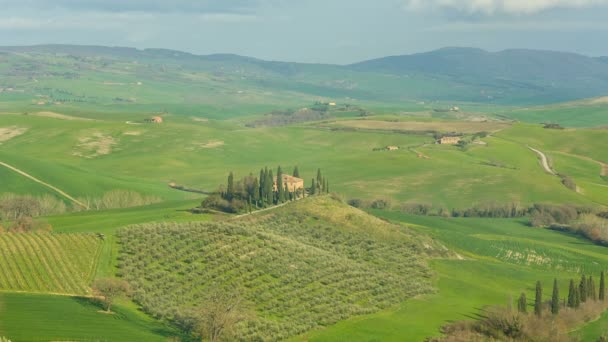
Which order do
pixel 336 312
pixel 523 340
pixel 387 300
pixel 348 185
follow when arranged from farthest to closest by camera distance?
1. pixel 348 185
2. pixel 387 300
3. pixel 336 312
4. pixel 523 340

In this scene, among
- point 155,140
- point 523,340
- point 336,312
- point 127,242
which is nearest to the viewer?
point 523,340

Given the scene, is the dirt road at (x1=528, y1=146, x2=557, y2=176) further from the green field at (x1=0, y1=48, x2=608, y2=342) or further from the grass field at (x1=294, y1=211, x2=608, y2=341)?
the grass field at (x1=294, y1=211, x2=608, y2=341)

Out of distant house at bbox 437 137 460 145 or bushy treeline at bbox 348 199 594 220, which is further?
distant house at bbox 437 137 460 145

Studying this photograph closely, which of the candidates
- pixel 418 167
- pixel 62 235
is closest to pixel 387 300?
pixel 62 235

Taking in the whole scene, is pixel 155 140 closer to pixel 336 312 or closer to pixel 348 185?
pixel 348 185

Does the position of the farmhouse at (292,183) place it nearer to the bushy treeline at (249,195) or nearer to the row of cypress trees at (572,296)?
the bushy treeline at (249,195)

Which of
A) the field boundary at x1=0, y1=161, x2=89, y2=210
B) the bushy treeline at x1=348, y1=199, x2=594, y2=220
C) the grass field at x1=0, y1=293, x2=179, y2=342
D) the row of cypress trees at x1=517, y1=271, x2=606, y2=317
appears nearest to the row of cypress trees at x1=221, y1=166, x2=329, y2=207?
the bushy treeline at x1=348, y1=199, x2=594, y2=220

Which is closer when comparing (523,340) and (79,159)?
(523,340)
